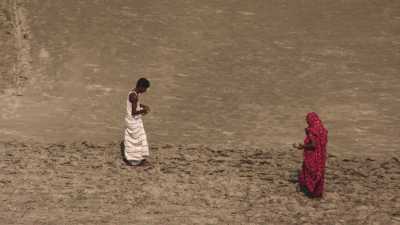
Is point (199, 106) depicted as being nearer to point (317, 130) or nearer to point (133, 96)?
point (133, 96)

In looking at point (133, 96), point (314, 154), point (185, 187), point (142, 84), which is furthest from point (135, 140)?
point (314, 154)

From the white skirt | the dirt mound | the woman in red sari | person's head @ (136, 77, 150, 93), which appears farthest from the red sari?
the white skirt

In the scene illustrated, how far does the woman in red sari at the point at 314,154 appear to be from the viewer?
989cm

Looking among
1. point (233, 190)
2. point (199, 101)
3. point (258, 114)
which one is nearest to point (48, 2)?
point (199, 101)

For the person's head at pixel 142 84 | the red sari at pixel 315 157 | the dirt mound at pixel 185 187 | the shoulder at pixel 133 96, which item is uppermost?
the person's head at pixel 142 84

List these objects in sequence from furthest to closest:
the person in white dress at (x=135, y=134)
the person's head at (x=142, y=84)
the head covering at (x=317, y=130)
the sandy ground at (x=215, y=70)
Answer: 1. the sandy ground at (x=215, y=70)
2. the person in white dress at (x=135, y=134)
3. the person's head at (x=142, y=84)
4. the head covering at (x=317, y=130)

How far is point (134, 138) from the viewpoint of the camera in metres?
11.1

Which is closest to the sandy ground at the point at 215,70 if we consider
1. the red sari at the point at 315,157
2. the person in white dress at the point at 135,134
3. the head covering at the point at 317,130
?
the person in white dress at the point at 135,134

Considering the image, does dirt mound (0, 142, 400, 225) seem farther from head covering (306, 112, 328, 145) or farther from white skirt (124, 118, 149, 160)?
head covering (306, 112, 328, 145)

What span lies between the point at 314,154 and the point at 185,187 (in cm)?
198

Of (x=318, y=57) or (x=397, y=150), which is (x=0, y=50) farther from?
(x=397, y=150)

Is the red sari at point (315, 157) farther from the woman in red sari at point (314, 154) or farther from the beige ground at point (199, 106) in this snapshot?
the beige ground at point (199, 106)

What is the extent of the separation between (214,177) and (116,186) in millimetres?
1517

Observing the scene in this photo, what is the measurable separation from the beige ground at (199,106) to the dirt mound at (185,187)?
0.03m
